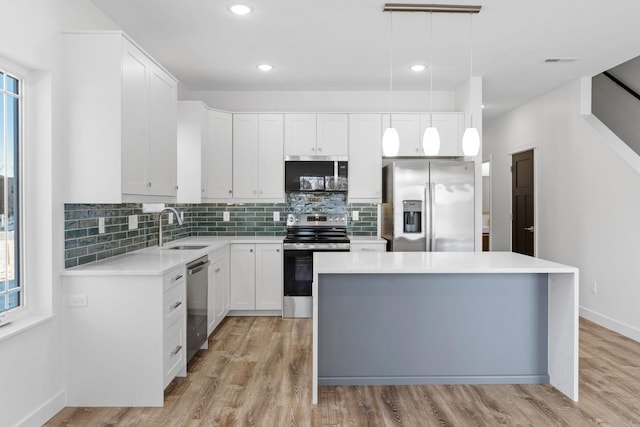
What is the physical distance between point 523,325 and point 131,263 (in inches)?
110

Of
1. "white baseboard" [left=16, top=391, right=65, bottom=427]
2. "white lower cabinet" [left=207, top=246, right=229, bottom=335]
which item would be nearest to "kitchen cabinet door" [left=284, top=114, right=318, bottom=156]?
"white lower cabinet" [left=207, top=246, right=229, bottom=335]

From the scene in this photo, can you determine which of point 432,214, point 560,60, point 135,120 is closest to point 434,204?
point 432,214

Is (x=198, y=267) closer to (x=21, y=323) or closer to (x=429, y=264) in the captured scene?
(x=21, y=323)

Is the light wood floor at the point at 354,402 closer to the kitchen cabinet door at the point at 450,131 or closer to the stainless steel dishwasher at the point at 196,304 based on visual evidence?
the stainless steel dishwasher at the point at 196,304

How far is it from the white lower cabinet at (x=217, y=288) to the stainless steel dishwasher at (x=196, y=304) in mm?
273

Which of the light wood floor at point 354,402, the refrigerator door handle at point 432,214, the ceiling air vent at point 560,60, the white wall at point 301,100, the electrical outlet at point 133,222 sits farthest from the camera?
the white wall at point 301,100

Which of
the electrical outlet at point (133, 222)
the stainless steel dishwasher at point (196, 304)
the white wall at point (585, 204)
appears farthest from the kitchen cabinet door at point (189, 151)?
the white wall at point (585, 204)

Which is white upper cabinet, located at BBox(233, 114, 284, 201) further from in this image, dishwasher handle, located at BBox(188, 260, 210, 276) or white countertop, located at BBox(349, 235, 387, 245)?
dishwasher handle, located at BBox(188, 260, 210, 276)

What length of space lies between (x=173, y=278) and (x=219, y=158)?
96.1 inches

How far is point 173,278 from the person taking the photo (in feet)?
10.0

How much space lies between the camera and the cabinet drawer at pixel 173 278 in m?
2.89

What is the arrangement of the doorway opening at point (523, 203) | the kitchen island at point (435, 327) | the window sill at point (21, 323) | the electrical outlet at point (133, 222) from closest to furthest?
the window sill at point (21, 323)
the kitchen island at point (435, 327)
the electrical outlet at point (133, 222)
the doorway opening at point (523, 203)

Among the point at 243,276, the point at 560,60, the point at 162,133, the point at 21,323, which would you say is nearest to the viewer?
the point at 21,323

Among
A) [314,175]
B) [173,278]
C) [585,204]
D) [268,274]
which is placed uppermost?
[314,175]
